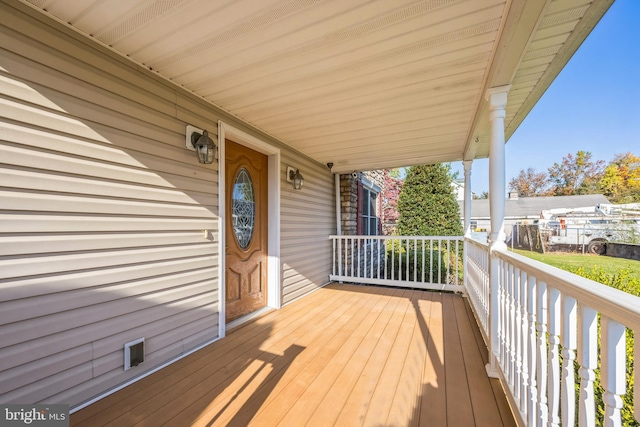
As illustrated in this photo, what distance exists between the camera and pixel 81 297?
1.66 m

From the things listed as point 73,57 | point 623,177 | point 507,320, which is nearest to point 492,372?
point 507,320

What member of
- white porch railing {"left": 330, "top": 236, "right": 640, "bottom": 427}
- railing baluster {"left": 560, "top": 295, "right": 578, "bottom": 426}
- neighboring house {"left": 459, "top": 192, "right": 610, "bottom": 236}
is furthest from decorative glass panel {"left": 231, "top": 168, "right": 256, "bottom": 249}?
neighboring house {"left": 459, "top": 192, "right": 610, "bottom": 236}

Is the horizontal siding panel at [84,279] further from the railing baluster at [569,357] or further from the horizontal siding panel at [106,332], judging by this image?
the railing baluster at [569,357]

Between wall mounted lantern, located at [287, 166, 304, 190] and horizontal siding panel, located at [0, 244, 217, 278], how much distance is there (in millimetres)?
1860

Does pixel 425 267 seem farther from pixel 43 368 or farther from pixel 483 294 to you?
pixel 43 368

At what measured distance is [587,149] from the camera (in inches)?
715

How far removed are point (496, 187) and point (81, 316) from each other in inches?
118

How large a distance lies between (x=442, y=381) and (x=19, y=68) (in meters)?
3.30

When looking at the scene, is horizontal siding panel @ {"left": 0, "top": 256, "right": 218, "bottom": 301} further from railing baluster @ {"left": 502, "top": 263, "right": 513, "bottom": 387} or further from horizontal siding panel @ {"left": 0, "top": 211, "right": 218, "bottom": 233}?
railing baluster @ {"left": 502, "top": 263, "right": 513, "bottom": 387}

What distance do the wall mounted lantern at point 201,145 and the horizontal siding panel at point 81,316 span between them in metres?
1.17

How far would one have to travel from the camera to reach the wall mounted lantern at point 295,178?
389cm

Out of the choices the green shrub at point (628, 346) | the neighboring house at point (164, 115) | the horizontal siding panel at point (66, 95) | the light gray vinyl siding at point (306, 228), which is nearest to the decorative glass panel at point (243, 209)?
the neighboring house at point (164, 115)

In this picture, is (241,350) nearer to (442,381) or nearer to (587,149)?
(442,381)

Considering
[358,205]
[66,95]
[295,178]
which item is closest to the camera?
[66,95]
